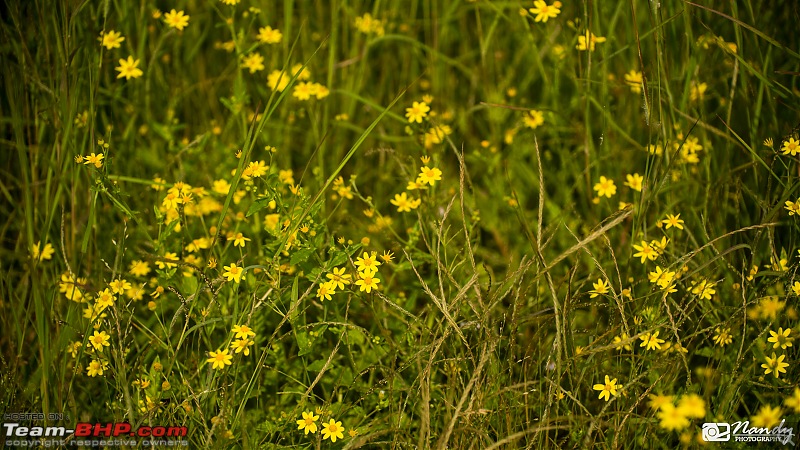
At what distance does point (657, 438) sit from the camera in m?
1.69

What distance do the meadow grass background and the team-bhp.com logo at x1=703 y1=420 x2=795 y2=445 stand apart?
1.4 inches

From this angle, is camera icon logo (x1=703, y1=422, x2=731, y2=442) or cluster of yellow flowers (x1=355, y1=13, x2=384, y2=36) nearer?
camera icon logo (x1=703, y1=422, x2=731, y2=442)

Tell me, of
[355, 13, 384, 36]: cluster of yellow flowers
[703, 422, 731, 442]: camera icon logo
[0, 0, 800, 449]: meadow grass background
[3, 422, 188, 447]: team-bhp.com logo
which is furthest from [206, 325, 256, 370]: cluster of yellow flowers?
[355, 13, 384, 36]: cluster of yellow flowers

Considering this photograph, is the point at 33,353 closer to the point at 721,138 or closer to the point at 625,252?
the point at 625,252

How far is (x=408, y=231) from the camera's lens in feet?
6.40

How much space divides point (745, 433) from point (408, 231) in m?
0.94

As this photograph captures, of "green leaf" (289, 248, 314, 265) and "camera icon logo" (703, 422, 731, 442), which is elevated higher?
"green leaf" (289, 248, 314, 265)

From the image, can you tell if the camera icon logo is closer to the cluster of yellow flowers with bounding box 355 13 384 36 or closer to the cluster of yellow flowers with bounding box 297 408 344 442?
the cluster of yellow flowers with bounding box 297 408 344 442

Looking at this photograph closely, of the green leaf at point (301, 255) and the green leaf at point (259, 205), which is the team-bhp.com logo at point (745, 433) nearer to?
the green leaf at point (301, 255)

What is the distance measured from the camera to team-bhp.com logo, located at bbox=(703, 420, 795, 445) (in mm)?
1686

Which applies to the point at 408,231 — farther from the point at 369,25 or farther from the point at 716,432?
the point at 369,25

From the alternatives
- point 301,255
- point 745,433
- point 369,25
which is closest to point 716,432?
point 745,433

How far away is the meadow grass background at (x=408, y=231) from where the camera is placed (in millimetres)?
1721

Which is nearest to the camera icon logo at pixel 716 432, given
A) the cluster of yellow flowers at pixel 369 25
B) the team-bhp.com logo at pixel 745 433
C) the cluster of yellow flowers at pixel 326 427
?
the team-bhp.com logo at pixel 745 433
